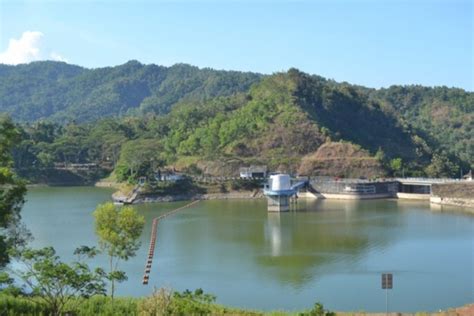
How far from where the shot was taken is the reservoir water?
87.7 ft

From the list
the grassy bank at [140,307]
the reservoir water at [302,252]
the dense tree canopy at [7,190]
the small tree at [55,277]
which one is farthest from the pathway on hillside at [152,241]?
the small tree at [55,277]

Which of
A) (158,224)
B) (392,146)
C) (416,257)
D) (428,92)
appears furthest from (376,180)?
(428,92)

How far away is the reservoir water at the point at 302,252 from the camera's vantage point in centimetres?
2673

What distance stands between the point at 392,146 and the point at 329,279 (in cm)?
6470

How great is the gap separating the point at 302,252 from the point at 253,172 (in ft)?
131

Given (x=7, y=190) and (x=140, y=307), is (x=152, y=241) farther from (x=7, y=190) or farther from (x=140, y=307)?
(x=140, y=307)

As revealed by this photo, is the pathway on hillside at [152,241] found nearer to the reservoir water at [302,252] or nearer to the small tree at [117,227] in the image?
the reservoir water at [302,252]

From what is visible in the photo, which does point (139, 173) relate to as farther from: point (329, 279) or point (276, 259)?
point (329, 279)

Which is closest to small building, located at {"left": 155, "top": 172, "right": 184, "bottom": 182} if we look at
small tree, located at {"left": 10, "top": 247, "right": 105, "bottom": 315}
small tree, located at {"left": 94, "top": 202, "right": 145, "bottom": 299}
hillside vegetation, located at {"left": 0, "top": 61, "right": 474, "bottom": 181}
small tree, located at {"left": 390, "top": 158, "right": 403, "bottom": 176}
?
hillside vegetation, located at {"left": 0, "top": 61, "right": 474, "bottom": 181}

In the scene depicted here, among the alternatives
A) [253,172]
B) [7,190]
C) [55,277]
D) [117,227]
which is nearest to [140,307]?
[55,277]

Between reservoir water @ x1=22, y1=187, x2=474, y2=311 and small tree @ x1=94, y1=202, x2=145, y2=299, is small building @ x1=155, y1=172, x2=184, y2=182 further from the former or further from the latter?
small tree @ x1=94, y1=202, x2=145, y2=299

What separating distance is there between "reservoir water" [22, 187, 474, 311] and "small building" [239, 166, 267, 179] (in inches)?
586

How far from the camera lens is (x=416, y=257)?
34500 millimetres

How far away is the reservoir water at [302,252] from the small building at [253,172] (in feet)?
48.8
